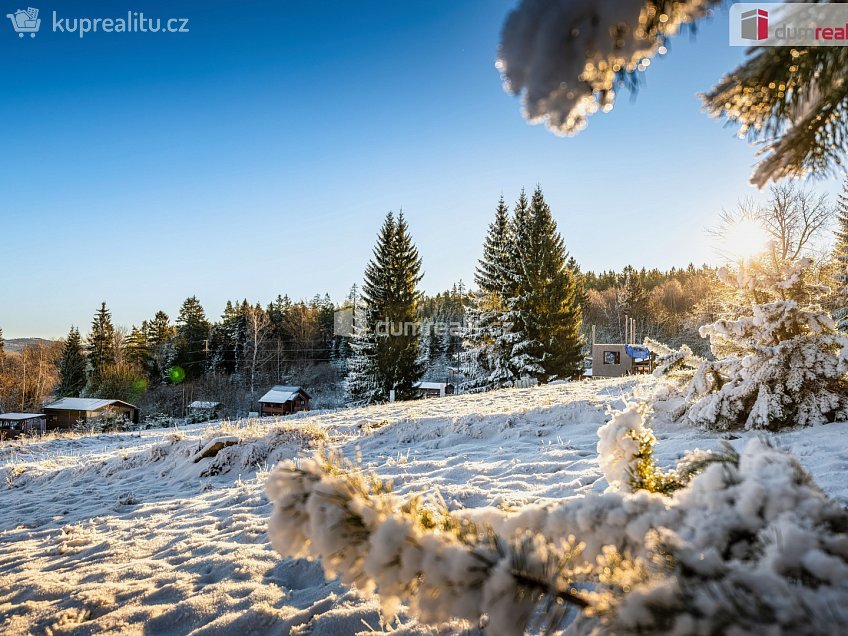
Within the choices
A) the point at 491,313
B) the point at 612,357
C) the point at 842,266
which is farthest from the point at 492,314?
the point at 842,266

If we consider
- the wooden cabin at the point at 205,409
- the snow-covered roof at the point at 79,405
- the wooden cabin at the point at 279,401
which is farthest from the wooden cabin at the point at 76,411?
the wooden cabin at the point at 279,401

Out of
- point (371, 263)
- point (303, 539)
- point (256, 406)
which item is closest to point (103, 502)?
point (303, 539)

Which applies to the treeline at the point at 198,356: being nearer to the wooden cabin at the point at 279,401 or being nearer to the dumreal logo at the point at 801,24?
the wooden cabin at the point at 279,401

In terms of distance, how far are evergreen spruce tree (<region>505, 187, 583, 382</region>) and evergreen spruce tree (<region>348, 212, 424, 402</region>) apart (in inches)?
271

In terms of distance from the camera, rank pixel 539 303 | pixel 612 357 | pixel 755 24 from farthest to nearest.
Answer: pixel 612 357 → pixel 539 303 → pixel 755 24

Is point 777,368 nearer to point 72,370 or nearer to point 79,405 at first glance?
point 79,405

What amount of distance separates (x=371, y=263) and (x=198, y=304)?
3761 centimetres

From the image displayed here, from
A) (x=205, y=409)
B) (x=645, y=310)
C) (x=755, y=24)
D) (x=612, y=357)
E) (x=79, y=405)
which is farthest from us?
(x=645, y=310)

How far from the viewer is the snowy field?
2.47m

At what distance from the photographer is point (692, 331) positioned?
52.3 meters

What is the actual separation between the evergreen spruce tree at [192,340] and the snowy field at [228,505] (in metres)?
46.5

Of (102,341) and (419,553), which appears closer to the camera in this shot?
(419,553)

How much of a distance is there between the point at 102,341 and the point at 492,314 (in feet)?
156

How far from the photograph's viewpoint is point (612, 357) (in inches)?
1228
